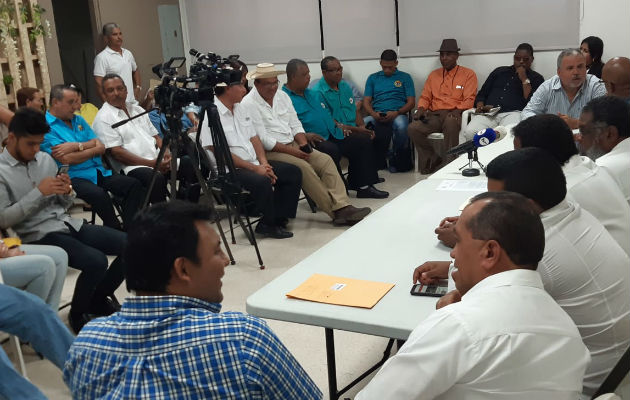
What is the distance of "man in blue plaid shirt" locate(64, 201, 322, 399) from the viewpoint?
118cm

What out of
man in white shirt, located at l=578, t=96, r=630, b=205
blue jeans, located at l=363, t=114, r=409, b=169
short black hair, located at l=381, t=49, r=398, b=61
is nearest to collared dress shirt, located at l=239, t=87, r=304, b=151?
blue jeans, located at l=363, t=114, r=409, b=169

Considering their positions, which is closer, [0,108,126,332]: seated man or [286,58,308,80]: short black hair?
[0,108,126,332]: seated man

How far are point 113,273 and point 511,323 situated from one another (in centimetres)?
245

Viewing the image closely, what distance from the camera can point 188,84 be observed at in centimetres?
392

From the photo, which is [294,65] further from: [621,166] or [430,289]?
[430,289]

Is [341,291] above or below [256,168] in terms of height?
above

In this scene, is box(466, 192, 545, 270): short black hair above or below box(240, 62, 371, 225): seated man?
above

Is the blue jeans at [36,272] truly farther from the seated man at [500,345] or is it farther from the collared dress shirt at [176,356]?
the seated man at [500,345]

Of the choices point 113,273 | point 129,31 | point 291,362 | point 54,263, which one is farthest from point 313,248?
point 129,31

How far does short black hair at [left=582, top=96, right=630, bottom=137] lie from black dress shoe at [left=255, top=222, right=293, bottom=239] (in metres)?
2.35

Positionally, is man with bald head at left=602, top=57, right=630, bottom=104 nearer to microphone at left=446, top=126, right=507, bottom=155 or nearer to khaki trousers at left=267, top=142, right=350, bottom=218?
microphone at left=446, top=126, right=507, bottom=155

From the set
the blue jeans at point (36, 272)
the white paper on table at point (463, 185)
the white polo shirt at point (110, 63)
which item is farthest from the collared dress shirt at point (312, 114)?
the blue jeans at point (36, 272)

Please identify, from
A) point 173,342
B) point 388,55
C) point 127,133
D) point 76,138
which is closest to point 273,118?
point 127,133

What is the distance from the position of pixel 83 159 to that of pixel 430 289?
3.08 m
